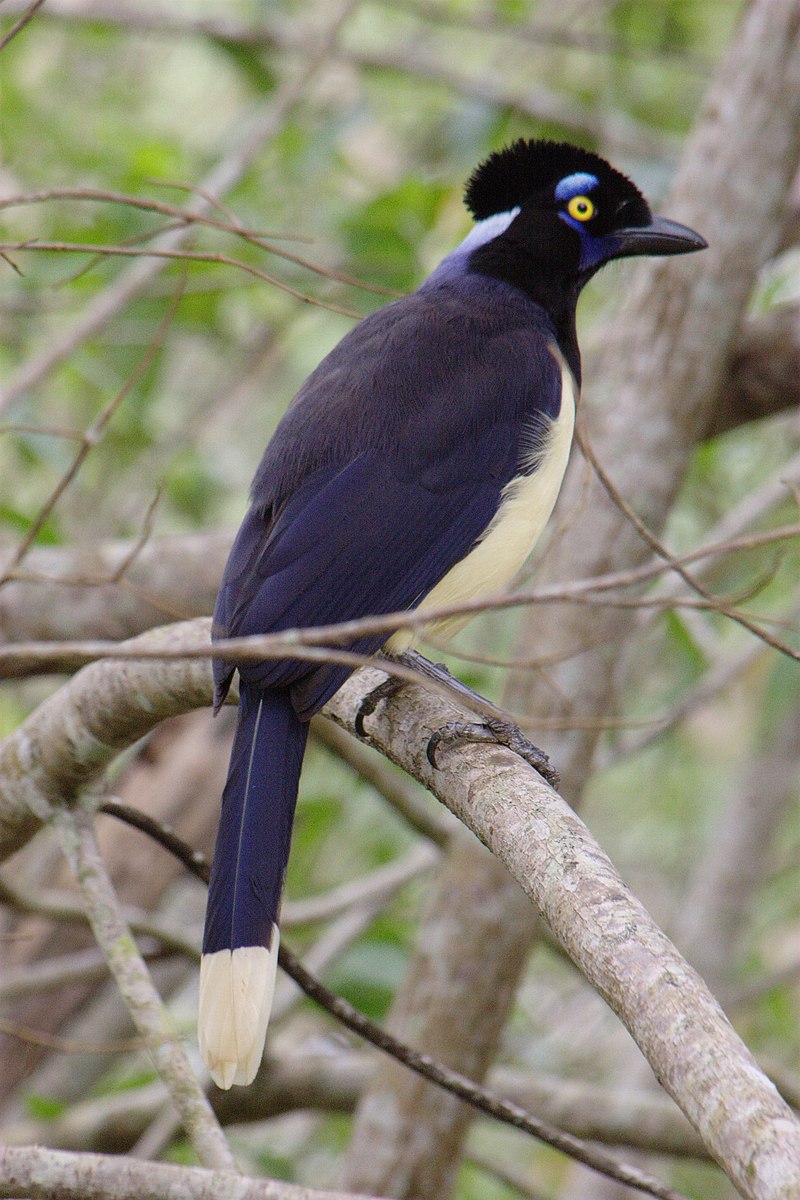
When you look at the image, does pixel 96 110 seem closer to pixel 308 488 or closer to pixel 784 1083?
pixel 308 488

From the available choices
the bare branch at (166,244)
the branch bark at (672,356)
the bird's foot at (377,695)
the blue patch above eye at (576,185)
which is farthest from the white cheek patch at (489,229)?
the bird's foot at (377,695)

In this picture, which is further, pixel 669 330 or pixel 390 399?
pixel 669 330

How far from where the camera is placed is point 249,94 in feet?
19.3

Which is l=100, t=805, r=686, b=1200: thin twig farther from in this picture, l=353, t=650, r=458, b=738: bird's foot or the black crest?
the black crest

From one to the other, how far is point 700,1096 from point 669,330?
285cm

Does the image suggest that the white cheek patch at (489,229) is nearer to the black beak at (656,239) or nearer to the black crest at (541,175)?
the black crest at (541,175)

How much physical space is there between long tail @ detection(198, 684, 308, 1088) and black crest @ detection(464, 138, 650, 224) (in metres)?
1.70

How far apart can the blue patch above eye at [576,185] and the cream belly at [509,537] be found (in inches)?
28.8

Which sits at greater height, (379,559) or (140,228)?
(140,228)

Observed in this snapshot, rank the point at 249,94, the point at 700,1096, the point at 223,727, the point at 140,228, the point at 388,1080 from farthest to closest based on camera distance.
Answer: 1. the point at 249,94
2. the point at 223,727
3. the point at 140,228
4. the point at 388,1080
5. the point at 700,1096

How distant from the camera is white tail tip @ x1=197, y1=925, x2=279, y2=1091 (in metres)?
2.10

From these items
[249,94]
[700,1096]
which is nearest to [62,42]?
[249,94]

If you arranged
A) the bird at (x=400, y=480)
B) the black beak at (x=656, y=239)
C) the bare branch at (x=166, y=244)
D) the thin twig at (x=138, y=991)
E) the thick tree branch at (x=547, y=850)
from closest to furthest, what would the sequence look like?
the thick tree branch at (x=547, y=850), the thin twig at (x=138, y=991), the bird at (x=400, y=480), the black beak at (x=656, y=239), the bare branch at (x=166, y=244)

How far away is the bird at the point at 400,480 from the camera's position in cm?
230
